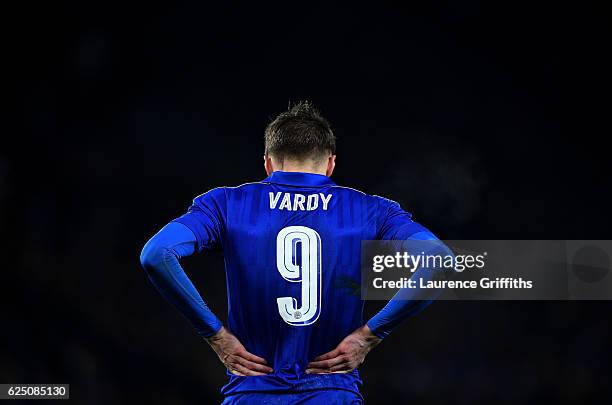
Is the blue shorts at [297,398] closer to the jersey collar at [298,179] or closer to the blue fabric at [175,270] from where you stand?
the blue fabric at [175,270]

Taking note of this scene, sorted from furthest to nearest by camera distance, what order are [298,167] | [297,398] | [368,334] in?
[298,167] → [368,334] → [297,398]

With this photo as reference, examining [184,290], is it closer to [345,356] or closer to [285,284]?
[285,284]

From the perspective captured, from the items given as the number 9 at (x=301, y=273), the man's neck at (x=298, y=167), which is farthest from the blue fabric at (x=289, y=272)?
the man's neck at (x=298, y=167)

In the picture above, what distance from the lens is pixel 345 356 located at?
6.91ft

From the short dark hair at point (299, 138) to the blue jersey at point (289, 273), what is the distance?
18 centimetres

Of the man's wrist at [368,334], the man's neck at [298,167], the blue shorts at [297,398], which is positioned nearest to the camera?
the blue shorts at [297,398]

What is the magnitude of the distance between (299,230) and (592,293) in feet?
17.6

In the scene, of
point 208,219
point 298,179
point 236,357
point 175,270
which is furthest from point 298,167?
point 236,357

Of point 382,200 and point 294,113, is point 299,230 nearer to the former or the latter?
point 382,200

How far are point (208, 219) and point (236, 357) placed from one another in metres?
0.41

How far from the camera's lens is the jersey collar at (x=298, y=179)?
2.23 metres

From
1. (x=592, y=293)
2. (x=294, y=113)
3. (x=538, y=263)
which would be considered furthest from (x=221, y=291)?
(x=294, y=113)

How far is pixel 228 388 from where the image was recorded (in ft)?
7.04

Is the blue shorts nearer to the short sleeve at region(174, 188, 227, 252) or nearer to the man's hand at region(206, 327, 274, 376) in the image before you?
the man's hand at region(206, 327, 274, 376)
